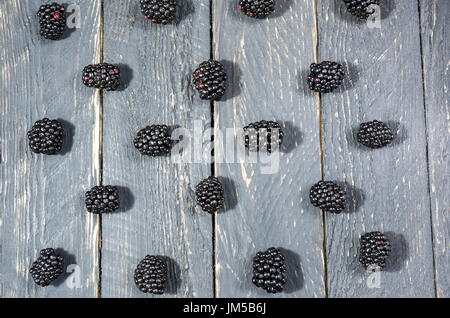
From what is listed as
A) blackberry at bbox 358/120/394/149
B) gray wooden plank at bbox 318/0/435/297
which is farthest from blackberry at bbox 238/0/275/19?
blackberry at bbox 358/120/394/149

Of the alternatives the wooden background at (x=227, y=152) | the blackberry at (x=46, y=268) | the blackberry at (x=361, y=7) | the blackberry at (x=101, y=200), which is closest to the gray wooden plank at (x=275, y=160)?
the wooden background at (x=227, y=152)

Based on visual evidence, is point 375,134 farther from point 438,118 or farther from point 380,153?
point 438,118

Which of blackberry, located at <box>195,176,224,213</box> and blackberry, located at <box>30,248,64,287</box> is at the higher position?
blackberry, located at <box>195,176,224,213</box>

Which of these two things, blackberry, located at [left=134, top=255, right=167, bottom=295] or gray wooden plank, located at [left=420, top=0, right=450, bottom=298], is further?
gray wooden plank, located at [left=420, top=0, right=450, bottom=298]

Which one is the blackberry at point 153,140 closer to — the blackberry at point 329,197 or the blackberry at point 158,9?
the blackberry at point 158,9

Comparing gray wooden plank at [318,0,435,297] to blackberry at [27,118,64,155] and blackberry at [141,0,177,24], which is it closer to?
blackberry at [141,0,177,24]
